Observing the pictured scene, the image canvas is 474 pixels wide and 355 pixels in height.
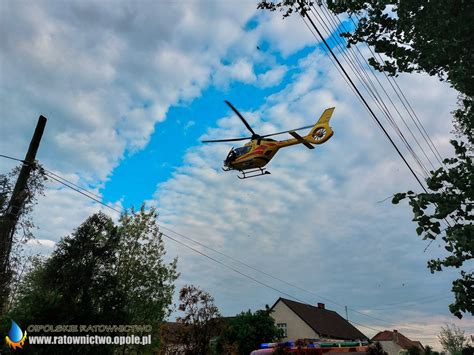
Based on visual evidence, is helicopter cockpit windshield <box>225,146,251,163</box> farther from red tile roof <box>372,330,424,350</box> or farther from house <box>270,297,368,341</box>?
red tile roof <box>372,330,424,350</box>

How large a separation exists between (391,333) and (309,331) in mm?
27432

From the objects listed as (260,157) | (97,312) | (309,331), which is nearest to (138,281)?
(97,312)

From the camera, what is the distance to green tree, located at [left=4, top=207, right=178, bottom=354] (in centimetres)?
1388

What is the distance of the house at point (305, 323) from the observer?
46031 mm

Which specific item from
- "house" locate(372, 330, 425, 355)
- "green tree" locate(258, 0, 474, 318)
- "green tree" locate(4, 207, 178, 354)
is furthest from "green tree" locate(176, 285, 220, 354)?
"house" locate(372, 330, 425, 355)

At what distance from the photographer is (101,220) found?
1947 centimetres

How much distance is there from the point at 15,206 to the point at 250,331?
91.8 ft

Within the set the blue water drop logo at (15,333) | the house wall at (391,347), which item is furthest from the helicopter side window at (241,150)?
the house wall at (391,347)

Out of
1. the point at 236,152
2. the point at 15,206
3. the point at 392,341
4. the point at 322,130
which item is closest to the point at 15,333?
the point at 15,206

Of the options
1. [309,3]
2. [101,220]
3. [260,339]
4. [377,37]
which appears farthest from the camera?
[260,339]

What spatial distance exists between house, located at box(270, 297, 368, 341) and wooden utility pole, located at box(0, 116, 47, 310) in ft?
114

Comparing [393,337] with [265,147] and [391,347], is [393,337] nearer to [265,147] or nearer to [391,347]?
[391,347]

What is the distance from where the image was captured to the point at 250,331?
33938mm

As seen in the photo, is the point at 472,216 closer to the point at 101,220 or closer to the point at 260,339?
the point at 101,220
